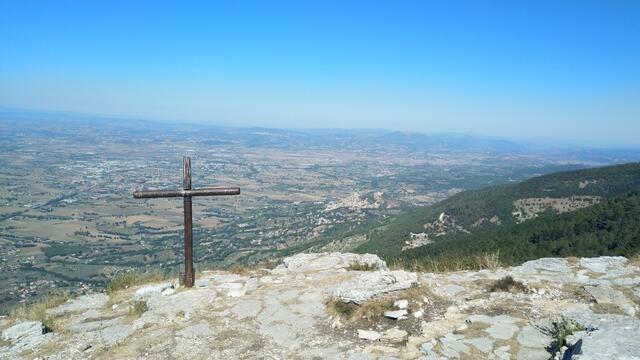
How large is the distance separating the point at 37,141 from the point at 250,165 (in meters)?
101

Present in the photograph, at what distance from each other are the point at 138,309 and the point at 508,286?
271 inches

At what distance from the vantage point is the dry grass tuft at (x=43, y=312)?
7619 millimetres

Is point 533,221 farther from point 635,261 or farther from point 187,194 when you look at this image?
point 187,194

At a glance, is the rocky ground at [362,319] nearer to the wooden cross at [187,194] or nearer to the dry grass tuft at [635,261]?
the dry grass tuft at [635,261]

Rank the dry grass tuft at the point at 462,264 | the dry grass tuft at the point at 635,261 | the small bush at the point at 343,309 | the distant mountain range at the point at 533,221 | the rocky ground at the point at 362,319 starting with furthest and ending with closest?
the distant mountain range at the point at 533,221, the dry grass tuft at the point at 462,264, the dry grass tuft at the point at 635,261, the small bush at the point at 343,309, the rocky ground at the point at 362,319

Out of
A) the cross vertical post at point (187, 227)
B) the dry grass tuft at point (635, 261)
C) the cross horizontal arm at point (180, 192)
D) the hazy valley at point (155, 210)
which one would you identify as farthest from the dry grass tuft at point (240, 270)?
the hazy valley at point (155, 210)

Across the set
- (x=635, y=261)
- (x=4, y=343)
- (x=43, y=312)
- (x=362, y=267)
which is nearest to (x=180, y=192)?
(x=43, y=312)

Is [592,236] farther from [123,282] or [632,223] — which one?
[123,282]

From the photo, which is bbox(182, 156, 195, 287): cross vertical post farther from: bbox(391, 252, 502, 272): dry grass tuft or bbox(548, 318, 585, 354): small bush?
bbox(548, 318, 585, 354): small bush

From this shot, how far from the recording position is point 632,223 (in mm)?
32500

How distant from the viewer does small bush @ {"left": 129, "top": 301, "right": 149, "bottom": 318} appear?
801 cm

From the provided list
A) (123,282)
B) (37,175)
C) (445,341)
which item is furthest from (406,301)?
(37,175)

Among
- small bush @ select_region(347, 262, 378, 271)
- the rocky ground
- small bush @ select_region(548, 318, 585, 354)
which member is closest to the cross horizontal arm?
the rocky ground

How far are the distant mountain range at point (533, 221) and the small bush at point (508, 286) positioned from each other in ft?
69.5
